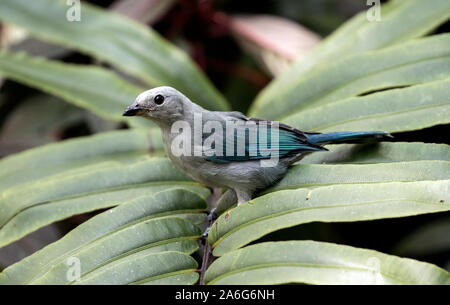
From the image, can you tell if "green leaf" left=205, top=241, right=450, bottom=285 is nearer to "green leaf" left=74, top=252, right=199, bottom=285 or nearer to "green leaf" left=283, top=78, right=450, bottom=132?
"green leaf" left=74, top=252, right=199, bottom=285

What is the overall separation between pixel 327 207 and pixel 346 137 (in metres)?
0.51

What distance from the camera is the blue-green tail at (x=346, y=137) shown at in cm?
213

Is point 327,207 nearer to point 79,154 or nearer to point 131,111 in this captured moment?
point 131,111

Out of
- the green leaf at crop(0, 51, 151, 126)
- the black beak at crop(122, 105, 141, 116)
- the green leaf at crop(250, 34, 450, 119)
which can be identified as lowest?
the black beak at crop(122, 105, 141, 116)

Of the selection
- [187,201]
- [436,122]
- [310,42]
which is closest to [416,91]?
[436,122]

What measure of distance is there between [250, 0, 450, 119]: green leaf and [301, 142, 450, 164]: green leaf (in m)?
0.51

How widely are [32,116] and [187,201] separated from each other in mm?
1983

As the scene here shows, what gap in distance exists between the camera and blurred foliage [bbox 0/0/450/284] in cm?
168

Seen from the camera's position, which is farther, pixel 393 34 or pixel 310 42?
pixel 310 42

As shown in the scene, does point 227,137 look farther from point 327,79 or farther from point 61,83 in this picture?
point 61,83

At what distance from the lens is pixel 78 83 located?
2.91 m

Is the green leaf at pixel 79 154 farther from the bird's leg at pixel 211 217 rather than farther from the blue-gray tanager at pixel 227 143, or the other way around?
the bird's leg at pixel 211 217

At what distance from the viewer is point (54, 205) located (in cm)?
217

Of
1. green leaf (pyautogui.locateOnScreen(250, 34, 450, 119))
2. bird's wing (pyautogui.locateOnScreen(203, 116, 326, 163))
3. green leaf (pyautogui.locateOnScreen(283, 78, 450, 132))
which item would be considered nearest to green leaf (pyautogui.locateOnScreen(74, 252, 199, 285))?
bird's wing (pyautogui.locateOnScreen(203, 116, 326, 163))
